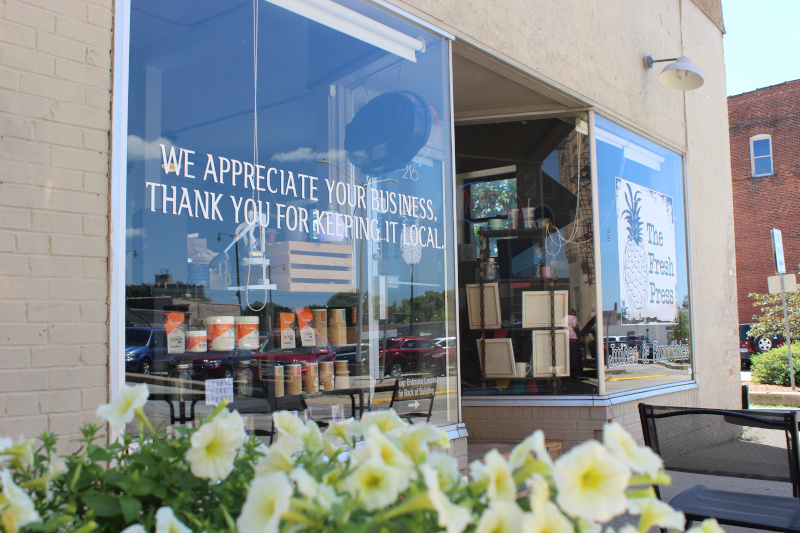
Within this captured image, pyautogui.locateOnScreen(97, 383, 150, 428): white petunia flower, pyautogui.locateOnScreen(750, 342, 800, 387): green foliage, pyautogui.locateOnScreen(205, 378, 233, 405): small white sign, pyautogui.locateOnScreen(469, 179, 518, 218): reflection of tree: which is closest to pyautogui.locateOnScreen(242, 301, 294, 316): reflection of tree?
pyautogui.locateOnScreen(205, 378, 233, 405): small white sign

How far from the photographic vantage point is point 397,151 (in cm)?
445

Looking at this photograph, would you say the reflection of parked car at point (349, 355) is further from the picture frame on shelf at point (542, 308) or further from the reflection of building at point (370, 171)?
the picture frame on shelf at point (542, 308)

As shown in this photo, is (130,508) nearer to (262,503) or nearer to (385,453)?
(262,503)

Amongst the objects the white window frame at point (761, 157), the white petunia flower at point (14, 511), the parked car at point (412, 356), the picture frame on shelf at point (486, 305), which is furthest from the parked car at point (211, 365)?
the white window frame at point (761, 157)

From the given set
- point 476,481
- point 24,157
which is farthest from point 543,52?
point 476,481

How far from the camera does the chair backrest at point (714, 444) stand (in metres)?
2.91

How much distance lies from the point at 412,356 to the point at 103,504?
3.50 metres

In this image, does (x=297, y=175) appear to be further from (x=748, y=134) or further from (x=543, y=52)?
(x=748, y=134)

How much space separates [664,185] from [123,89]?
237 inches

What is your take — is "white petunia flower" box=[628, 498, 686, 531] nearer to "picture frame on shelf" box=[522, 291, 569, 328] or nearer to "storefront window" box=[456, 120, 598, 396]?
"storefront window" box=[456, 120, 598, 396]

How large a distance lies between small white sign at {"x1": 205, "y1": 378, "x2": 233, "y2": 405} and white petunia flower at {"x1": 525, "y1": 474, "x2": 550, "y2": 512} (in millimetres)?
2712

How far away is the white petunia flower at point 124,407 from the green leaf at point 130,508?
0.17 m

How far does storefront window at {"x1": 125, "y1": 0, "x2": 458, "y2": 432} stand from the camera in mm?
3160

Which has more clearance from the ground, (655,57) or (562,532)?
(655,57)
